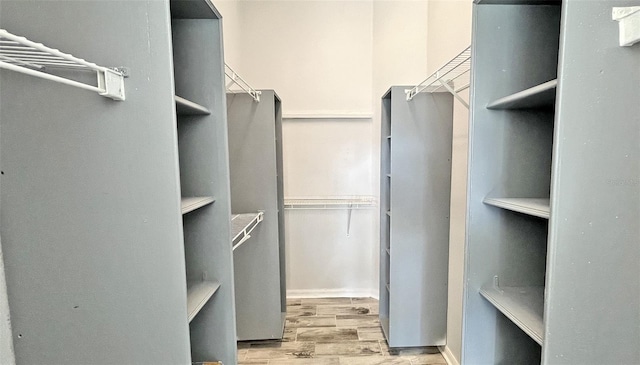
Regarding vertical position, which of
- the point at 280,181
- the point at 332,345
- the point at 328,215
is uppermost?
the point at 280,181

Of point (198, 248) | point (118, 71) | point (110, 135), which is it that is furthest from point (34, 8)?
point (198, 248)

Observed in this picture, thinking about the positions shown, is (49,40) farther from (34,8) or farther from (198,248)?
(198,248)

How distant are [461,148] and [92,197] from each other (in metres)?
1.88

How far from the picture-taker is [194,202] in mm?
→ 1107

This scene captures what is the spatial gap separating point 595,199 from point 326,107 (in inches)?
97.1

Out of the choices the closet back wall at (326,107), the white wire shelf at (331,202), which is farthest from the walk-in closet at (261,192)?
the white wire shelf at (331,202)

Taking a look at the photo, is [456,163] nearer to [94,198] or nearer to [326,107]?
[326,107]

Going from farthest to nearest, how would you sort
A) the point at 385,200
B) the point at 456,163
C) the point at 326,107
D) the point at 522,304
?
1. the point at 326,107
2. the point at 385,200
3. the point at 456,163
4. the point at 522,304

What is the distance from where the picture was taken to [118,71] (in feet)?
2.81

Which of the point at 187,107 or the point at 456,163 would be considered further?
the point at 456,163

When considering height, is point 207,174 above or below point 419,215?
above

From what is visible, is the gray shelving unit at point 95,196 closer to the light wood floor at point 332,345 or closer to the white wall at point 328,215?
the light wood floor at point 332,345

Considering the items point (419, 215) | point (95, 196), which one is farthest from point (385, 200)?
point (95, 196)

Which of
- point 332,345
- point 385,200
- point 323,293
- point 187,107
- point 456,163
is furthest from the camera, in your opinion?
point 323,293
